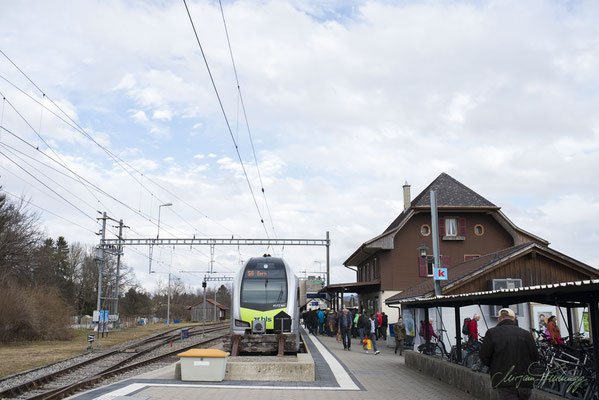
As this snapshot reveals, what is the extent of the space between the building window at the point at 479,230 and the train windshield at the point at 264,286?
20059 millimetres

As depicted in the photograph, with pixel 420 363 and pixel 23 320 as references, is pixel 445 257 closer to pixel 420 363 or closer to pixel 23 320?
pixel 420 363

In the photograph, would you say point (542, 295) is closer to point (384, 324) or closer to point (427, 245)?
point (384, 324)

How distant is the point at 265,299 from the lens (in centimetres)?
1709

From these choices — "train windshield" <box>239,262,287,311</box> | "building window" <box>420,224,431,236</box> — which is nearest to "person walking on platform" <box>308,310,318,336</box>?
"building window" <box>420,224,431,236</box>

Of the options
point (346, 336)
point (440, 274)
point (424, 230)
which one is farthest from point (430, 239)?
point (440, 274)

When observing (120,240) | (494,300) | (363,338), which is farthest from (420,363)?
(120,240)

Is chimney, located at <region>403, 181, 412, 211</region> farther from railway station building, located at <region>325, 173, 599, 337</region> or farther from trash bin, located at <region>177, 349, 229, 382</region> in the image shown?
trash bin, located at <region>177, 349, 229, 382</region>

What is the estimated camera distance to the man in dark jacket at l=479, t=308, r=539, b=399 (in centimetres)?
630

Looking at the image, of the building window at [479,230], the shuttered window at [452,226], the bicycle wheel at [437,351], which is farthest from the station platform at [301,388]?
the building window at [479,230]

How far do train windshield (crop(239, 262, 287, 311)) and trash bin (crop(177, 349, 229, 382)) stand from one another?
5.88 m

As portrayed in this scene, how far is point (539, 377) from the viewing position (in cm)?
852

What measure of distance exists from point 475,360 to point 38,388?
9.38 metres

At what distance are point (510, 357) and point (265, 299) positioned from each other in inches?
445

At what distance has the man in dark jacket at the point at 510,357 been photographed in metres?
6.30
